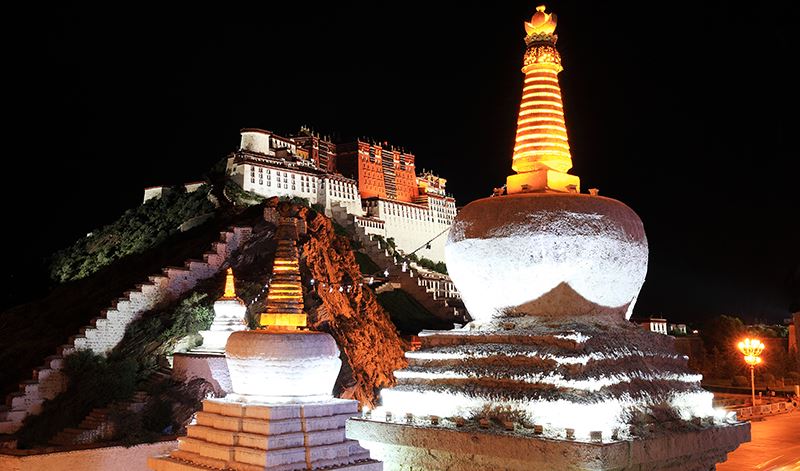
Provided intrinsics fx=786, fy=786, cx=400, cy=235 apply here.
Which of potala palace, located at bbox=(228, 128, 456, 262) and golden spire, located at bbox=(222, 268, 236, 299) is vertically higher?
potala palace, located at bbox=(228, 128, 456, 262)

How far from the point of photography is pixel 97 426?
71.3 ft

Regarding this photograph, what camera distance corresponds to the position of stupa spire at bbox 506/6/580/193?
1151 cm

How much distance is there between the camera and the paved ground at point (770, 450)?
16.9 metres

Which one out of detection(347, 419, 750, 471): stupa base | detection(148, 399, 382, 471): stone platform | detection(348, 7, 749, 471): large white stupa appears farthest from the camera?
detection(148, 399, 382, 471): stone platform

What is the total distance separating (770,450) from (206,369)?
50.5ft

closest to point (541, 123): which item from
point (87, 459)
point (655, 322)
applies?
point (87, 459)

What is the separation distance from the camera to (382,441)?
1088 centimetres

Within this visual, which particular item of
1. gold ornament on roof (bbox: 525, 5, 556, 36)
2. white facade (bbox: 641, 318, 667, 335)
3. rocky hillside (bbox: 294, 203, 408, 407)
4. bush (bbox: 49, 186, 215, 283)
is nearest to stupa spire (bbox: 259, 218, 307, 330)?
gold ornament on roof (bbox: 525, 5, 556, 36)

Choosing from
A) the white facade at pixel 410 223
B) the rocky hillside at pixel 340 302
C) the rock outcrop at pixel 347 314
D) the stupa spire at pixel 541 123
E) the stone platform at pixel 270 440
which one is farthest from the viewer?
the white facade at pixel 410 223

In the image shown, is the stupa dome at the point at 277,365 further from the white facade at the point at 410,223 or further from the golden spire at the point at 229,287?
the white facade at the point at 410,223

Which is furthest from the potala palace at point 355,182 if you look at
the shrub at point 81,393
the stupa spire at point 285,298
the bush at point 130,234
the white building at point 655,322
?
the stupa spire at point 285,298

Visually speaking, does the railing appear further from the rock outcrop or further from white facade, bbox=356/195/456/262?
white facade, bbox=356/195/456/262

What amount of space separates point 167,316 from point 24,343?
7419mm

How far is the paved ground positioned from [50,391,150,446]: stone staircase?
15704 mm
